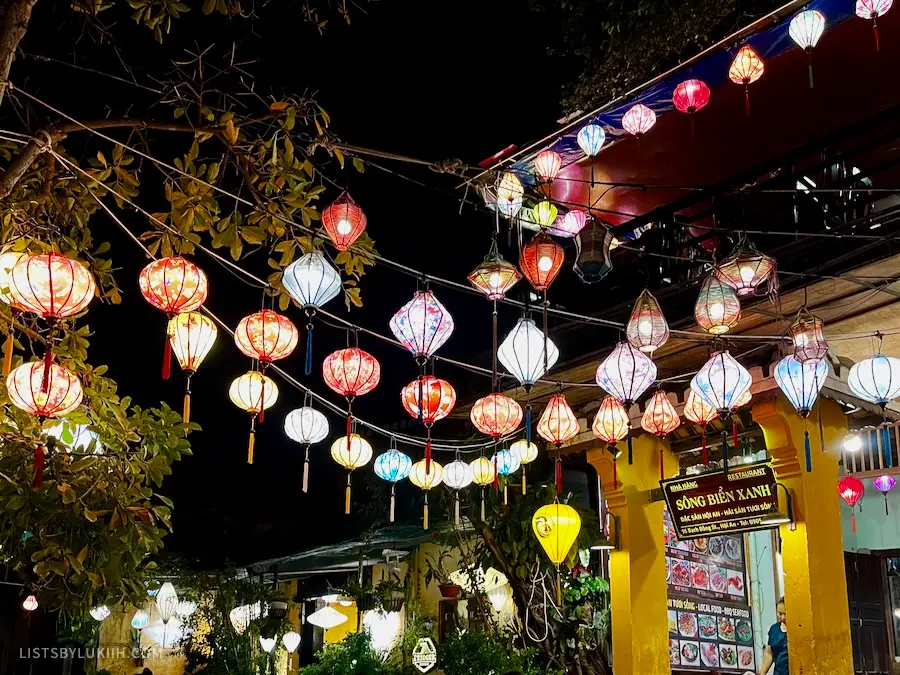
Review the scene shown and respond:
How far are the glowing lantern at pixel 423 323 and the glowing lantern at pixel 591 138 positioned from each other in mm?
4711

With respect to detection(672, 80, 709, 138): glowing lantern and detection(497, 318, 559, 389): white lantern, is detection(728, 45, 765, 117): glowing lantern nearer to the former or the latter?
detection(672, 80, 709, 138): glowing lantern

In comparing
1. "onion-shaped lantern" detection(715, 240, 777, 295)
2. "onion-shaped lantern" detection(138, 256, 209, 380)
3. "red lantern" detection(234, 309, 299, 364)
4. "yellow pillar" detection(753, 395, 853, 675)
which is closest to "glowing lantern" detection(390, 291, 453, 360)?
"red lantern" detection(234, 309, 299, 364)

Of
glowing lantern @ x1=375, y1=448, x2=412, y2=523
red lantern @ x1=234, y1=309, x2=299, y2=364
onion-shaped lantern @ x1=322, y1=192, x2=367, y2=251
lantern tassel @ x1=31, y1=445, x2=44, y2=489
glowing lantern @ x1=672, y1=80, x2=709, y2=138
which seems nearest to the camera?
lantern tassel @ x1=31, y1=445, x2=44, y2=489

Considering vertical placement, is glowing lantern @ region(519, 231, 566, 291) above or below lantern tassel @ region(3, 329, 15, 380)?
above

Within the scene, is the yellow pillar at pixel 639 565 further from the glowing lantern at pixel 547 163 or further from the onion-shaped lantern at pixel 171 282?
the onion-shaped lantern at pixel 171 282

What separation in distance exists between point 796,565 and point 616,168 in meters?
5.62

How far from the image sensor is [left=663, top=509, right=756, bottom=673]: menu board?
10992 mm

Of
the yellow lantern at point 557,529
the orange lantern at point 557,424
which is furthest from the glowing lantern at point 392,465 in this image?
the orange lantern at point 557,424

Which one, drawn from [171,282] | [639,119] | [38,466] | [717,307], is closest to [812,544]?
[717,307]

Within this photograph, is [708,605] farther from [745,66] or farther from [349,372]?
[745,66]

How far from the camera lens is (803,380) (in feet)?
23.6

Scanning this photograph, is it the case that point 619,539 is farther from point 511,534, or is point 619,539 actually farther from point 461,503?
point 461,503

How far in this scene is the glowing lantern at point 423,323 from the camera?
7035 mm

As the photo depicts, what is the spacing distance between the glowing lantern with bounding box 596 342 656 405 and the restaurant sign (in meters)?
2.07
